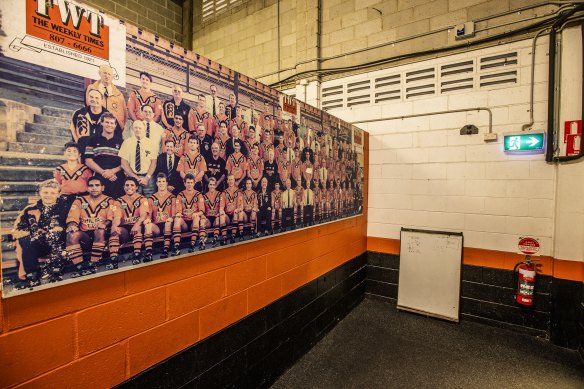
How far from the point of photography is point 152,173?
1289mm

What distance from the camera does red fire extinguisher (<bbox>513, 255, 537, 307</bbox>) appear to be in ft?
9.12

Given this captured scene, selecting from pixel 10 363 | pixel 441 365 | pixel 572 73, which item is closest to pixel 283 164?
pixel 10 363

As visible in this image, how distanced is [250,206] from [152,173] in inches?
26.8

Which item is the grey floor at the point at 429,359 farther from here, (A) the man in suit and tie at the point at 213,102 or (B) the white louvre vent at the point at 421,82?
(B) the white louvre vent at the point at 421,82

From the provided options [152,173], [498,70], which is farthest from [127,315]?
[498,70]

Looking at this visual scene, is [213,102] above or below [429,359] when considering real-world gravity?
above

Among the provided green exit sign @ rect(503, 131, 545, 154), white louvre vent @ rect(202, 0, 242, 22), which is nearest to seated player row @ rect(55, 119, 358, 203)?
green exit sign @ rect(503, 131, 545, 154)

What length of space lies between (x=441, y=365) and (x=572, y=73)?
2.87 meters

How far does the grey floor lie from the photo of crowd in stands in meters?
1.24

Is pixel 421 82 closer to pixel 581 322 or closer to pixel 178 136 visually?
pixel 581 322

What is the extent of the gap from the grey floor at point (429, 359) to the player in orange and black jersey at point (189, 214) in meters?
1.42

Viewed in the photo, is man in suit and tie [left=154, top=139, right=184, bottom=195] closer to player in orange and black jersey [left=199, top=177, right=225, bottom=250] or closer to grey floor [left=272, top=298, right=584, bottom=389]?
player in orange and black jersey [left=199, top=177, right=225, bottom=250]

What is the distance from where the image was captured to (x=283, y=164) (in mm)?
2146

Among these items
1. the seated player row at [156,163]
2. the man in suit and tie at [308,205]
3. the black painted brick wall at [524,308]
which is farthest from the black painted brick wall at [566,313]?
the seated player row at [156,163]
